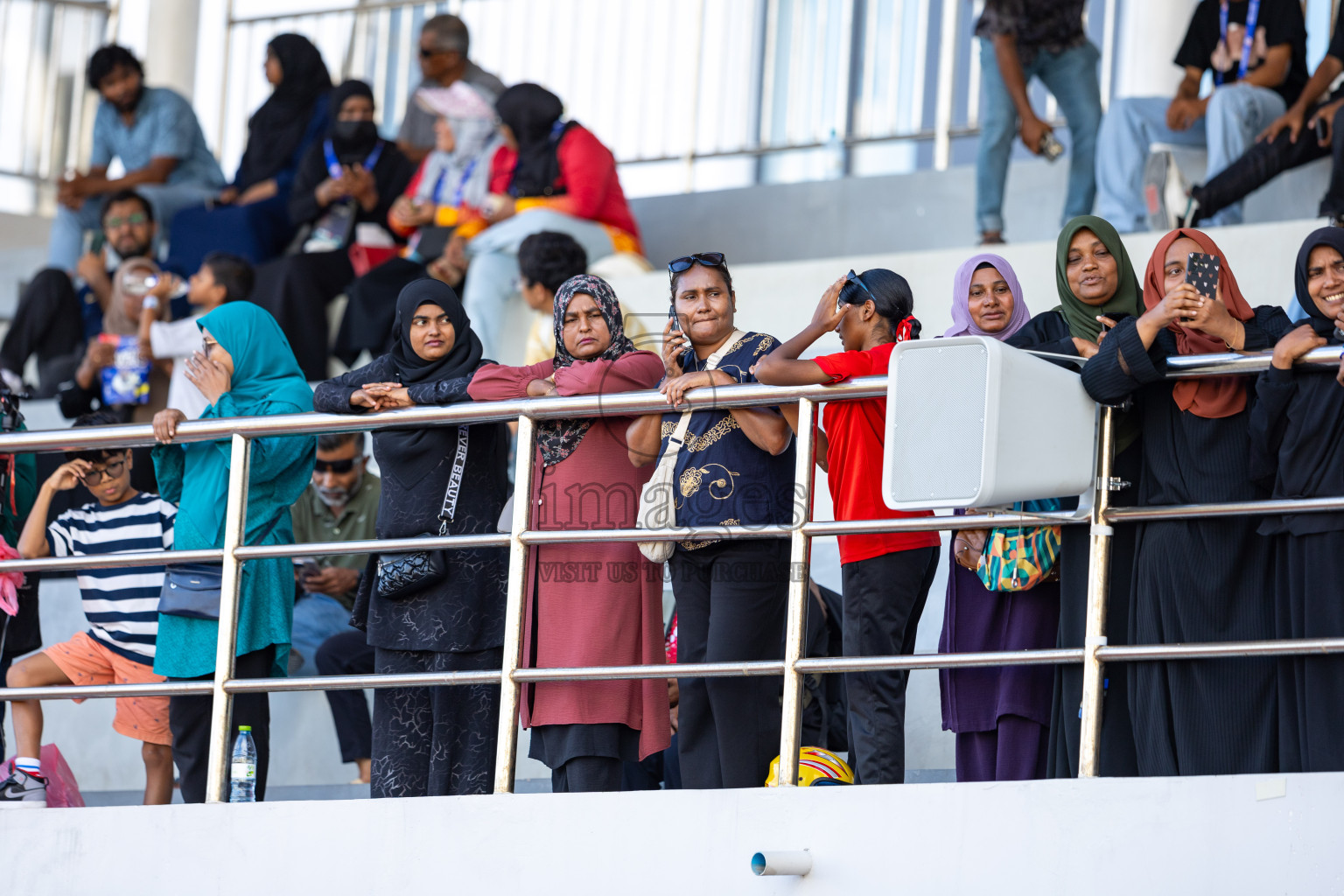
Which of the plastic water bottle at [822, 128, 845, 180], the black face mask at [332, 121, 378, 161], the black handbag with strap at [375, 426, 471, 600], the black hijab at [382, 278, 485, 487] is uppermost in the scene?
the plastic water bottle at [822, 128, 845, 180]

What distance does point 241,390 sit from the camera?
191 inches

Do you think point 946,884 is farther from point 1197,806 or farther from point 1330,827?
point 1330,827

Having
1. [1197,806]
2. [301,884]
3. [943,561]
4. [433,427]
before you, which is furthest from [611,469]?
[943,561]

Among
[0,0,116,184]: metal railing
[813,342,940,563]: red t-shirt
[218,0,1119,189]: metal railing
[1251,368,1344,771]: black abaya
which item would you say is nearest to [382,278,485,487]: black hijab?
[813,342,940,563]: red t-shirt

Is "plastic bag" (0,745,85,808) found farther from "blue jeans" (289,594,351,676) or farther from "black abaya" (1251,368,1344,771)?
"black abaya" (1251,368,1344,771)

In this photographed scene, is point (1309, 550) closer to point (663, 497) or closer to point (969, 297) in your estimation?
point (969, 297)

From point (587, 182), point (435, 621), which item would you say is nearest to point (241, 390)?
point (435, 621)

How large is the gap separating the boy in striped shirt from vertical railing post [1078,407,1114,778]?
2.55m

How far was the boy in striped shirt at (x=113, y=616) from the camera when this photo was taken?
192 inches

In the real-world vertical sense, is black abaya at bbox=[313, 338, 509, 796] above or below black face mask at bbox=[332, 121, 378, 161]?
below

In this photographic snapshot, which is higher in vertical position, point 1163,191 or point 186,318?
point 1163,191

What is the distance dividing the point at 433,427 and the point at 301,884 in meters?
1.16

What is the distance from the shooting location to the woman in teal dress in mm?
4574

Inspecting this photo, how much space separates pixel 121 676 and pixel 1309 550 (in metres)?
3.19
